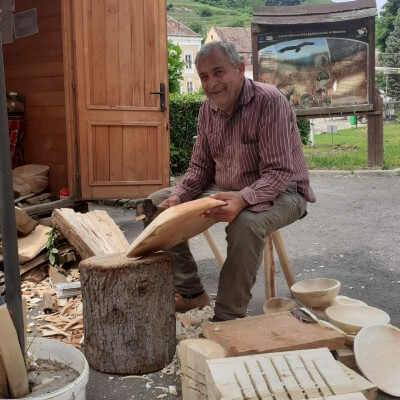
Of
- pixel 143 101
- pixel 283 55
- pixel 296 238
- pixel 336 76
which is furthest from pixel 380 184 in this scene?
pixel 143 101

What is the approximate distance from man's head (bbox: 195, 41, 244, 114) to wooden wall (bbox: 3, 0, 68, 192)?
4.53 metres

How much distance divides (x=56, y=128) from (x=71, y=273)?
10.7 feet

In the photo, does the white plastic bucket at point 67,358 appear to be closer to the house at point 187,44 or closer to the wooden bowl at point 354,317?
the wooden bowl at point 354,317

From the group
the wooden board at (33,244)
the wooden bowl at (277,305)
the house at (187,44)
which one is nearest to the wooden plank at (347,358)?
the wooden bowl at (277,305)

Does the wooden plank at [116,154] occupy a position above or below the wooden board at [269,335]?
above

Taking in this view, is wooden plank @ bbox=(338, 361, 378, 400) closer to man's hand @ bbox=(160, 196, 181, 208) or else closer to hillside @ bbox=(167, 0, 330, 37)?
man's hand @ bbox=(160, 196, 181, 208)

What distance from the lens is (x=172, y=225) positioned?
2.93 m

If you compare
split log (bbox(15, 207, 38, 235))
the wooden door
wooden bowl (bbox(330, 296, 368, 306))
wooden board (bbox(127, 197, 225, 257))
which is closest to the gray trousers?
wooden board (bbox(127, 197, 225, 257))

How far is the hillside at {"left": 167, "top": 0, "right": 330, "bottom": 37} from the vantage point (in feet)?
379

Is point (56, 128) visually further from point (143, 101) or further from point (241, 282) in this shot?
point (241, 282)

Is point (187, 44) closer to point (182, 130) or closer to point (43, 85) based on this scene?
point (182, 130)

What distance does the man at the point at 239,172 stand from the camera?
10.7 feet

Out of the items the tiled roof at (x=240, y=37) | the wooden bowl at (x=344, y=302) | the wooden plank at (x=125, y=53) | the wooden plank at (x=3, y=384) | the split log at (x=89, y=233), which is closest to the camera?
the wooden plank at (x=3, y=384)

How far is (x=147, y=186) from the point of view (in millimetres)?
7270
